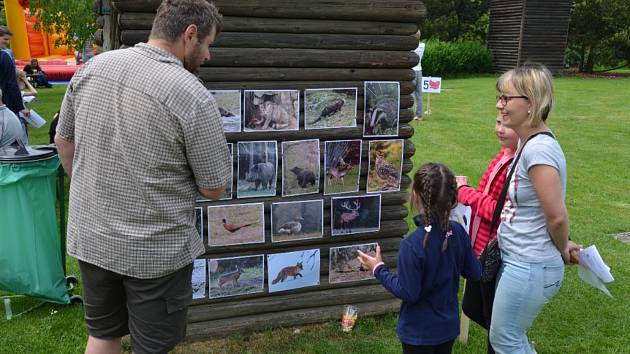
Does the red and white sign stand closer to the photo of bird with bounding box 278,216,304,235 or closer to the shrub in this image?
the photo of bird with bounding box 278,216,304,235

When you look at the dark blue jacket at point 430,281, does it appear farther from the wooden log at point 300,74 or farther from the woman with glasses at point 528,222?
the wooden log at point 300,74

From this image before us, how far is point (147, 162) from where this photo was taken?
2.22m

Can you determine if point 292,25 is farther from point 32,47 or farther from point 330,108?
point 32,47

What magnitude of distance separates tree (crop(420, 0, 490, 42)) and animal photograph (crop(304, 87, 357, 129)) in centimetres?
2864

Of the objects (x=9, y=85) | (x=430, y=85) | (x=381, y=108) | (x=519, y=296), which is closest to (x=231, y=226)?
(x=381, y=108)

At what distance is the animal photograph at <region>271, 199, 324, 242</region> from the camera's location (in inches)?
151

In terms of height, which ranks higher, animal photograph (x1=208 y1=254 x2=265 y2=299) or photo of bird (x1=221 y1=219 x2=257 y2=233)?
photo of bird (x1=221 y1=219 x2=257 y2=233)

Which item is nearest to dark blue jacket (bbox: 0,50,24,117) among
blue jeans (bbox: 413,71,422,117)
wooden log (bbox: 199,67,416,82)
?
wooden log (bbox: 199,67,416,82)

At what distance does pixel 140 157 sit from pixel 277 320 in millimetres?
2166

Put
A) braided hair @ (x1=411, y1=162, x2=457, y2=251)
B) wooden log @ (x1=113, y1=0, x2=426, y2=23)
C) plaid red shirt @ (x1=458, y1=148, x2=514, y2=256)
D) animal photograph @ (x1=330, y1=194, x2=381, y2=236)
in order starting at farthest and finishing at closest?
animal photograph @ (x1=330, y1=194, x2=381, y2=236)
wooden log @ (x1=113, y1=0, x2=426, y2=23)
plaid red shirt @ (x1=458, y1=148, x2=514, y2=256)
braided hair @ (x1=411, y1=162, x2=457, y2=251)

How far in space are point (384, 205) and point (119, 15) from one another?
2.21 m

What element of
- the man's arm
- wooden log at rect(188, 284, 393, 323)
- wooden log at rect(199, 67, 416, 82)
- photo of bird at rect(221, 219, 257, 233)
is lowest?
wooden log at rect(188, 284, 393, 323)

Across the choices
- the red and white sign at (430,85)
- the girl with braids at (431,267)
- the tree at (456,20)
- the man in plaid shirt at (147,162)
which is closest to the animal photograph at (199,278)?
the man in plaid shirt at (147,162)

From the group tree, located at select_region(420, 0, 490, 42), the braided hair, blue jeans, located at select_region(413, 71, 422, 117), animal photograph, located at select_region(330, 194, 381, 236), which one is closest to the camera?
the braided hair
